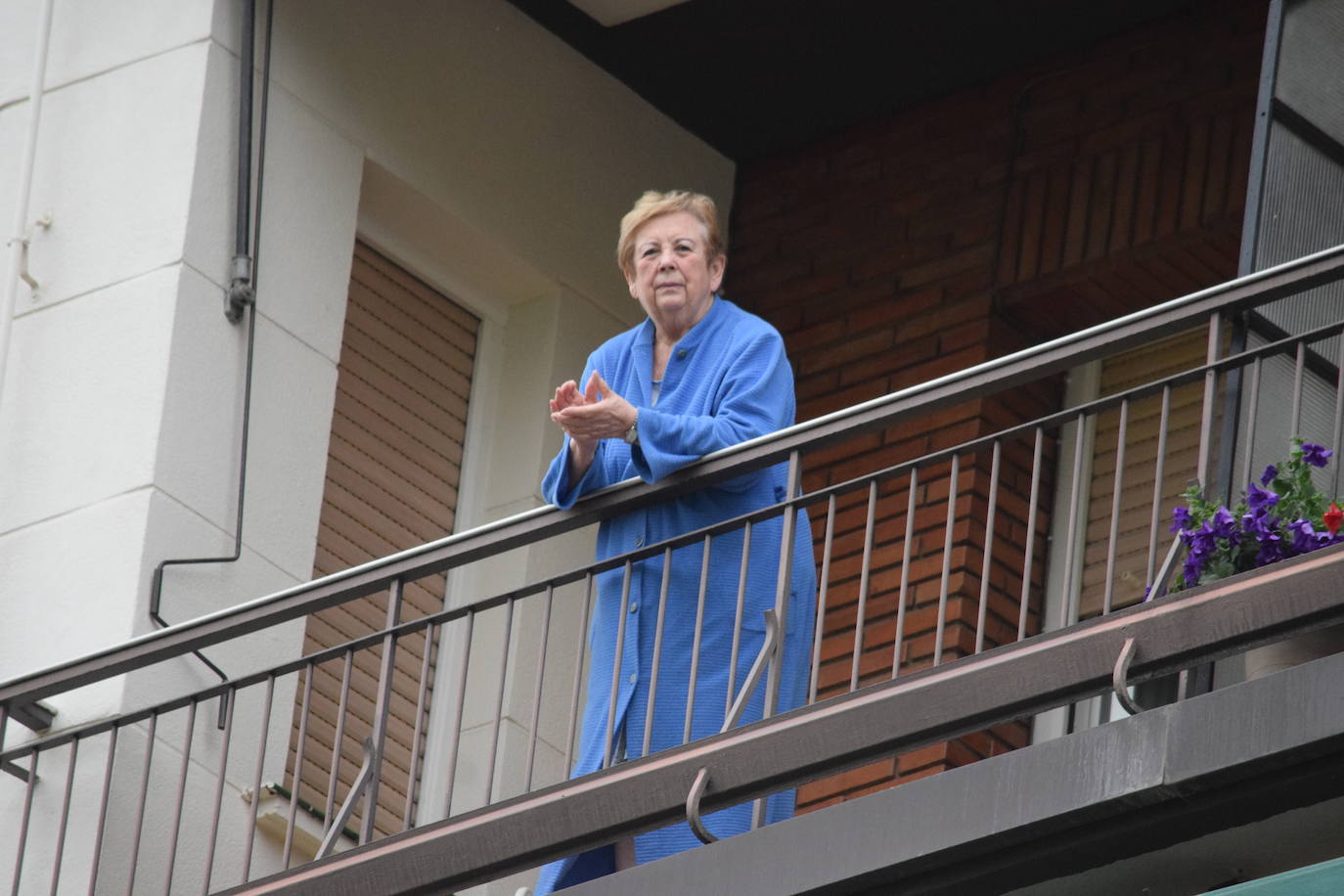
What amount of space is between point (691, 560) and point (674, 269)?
2.42 feet

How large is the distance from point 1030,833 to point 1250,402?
1.62m

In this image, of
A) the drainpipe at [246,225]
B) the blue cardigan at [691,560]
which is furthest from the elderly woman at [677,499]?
the drainpipe at [246,225]

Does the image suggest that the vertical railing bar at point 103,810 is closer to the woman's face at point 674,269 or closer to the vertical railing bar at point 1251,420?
the woman's face at point 674,269

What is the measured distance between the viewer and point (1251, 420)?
694cm

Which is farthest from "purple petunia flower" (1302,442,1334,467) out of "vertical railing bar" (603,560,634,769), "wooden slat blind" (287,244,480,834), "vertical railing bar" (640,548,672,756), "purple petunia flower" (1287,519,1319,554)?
"wooden slat blind" (287,244,480,834)

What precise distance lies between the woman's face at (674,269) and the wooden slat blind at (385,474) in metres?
2.36

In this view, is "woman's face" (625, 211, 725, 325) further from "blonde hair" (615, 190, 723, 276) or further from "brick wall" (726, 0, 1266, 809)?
"brick wall" (726, 0, 1266, 809)

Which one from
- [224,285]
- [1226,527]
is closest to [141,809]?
[224,285]

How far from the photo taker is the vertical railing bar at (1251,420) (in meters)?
6.80

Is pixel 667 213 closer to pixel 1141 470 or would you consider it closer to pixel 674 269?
pixel 674 269

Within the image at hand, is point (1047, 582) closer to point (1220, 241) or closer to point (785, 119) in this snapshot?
point (1220, 241)

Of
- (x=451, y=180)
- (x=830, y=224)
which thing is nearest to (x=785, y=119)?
(x=830, y=224)

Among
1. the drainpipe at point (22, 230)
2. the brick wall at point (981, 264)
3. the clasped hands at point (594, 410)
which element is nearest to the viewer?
the clasped hands at point (594, 410)

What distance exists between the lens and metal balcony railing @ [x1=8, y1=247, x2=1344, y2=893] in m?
6.68
